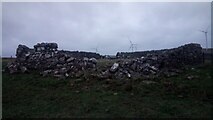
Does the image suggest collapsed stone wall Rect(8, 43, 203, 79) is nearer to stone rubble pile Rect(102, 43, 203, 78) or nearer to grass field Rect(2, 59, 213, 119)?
stone rubble pile Rect(102, 43, 203, 78)

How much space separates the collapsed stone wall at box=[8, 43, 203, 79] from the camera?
22078 mm

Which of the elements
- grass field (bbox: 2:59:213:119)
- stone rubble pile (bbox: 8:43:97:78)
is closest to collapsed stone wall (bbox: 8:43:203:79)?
stone rubble pile (bbox: 8:43:97:78)

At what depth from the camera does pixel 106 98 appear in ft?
51.1

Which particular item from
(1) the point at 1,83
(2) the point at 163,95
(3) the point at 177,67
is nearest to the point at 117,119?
(2) the point at 163,95

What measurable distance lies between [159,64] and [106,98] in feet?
33.1

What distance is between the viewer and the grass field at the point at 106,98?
13.2 metres

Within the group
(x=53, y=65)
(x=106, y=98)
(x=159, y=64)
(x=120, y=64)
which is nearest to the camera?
(x=106, y=98)

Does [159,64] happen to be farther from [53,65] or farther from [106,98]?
[53,65]

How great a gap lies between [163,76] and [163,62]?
11.3ft

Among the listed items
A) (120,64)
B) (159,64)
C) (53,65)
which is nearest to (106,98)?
(120,64)

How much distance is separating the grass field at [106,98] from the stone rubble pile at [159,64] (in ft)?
5.72

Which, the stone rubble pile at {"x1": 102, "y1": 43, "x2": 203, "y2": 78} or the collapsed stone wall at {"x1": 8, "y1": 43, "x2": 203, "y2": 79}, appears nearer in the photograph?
the stone rubble pile at {"x1": 102, "y1": 43, "x2": 203, "y2": 78}

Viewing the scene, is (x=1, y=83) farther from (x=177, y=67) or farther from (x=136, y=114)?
(x=177, y=67)

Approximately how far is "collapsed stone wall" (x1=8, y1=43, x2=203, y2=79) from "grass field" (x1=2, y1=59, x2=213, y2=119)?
1.79 metres
